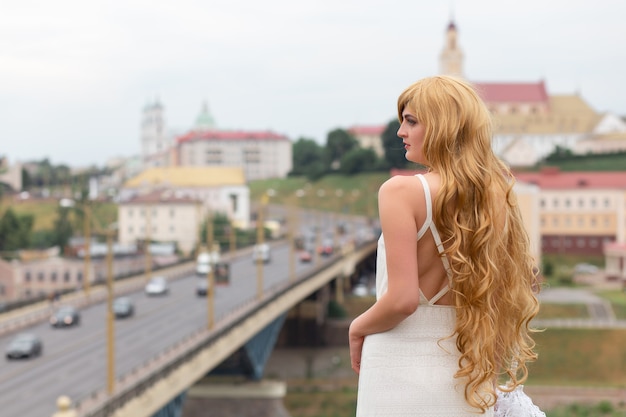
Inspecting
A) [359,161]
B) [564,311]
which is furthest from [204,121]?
[564,311]

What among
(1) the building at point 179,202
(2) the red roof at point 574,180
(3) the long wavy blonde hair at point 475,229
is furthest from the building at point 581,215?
(3) the long wavy blonde hair at point 475,229

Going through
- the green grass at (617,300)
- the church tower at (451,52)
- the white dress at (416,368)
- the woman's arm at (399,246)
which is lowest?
the green grass at (617,300)

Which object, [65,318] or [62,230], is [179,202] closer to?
[62,230]

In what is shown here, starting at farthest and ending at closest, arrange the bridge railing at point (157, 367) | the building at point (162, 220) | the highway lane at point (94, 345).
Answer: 1. the building at point (162, 220)
2. the highway lane at point (94, 345)
3. the bridge railing at point (157, 367)

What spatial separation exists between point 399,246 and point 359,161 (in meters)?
116

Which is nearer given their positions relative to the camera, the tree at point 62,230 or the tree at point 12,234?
the tree at point 12,234

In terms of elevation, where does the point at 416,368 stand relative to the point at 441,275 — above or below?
below

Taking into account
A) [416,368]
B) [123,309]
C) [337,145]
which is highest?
[337,145]

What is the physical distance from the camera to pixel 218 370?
36281 millimetres

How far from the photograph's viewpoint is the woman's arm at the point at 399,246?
315 centimetres

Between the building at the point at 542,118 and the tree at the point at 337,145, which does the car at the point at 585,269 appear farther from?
the tree at the point at 337,145

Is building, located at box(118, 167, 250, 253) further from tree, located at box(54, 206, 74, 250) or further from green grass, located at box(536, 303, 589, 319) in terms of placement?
green grass, located at box(536, 303, 589, 319)

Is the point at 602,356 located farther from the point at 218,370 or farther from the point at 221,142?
the point at 221,142

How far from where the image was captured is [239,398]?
3722 cm
